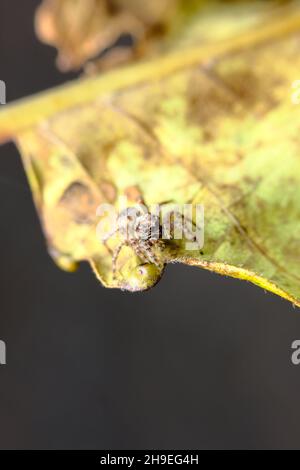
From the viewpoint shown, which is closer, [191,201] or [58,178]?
[191,201]

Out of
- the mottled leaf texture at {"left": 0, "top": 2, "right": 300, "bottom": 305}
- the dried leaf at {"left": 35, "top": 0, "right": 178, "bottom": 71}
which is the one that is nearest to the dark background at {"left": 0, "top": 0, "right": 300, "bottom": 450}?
the dried leaf at {"left": 35, "top": 0, "right": 178, "bottom": 71}

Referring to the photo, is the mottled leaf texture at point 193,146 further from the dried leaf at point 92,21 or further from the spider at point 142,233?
the dried leaf at point 92,21

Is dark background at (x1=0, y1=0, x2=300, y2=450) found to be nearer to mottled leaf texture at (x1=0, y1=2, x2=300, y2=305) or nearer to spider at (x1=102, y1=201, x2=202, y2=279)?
mottled leaf texture at (x1=0, y1=2, x2=300, y2=305)

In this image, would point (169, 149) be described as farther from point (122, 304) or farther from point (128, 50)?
point (122, 304)

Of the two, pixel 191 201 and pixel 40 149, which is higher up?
pixel 40 149

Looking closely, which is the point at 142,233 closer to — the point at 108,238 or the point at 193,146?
the point at 108,238

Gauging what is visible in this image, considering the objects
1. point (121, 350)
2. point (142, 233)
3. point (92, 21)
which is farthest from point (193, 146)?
point (121, 350)
